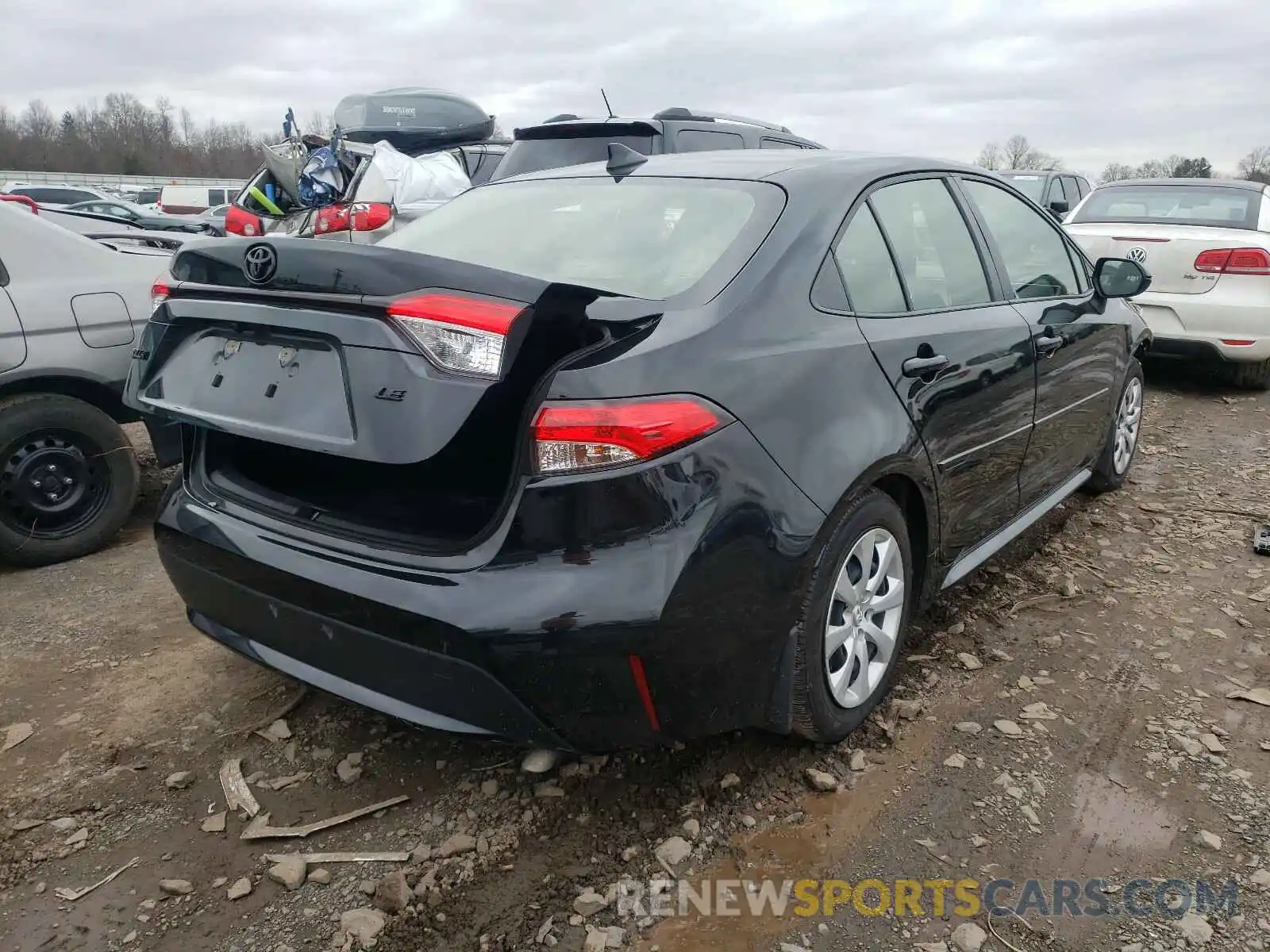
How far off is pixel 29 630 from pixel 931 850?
3.11 metres

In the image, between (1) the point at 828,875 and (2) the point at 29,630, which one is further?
(2) the point at 29,630

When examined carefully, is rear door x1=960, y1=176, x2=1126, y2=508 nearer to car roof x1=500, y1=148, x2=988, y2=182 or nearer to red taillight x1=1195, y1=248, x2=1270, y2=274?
car roof x1=500, y1=148, x2=988, y2=182

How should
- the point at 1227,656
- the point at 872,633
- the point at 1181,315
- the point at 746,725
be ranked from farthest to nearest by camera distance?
the point at 1181,315 → the point at 1227,656 → the point at 872,633 → the point at 746,725

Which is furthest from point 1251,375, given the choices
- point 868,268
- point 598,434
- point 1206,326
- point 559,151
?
point 598,434

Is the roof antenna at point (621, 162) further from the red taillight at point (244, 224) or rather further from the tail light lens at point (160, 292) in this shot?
the red taillight at point (244, 224)

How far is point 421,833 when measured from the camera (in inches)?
89.4

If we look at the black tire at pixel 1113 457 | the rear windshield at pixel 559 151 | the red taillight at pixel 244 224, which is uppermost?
the rear windshield at pixel 559 151

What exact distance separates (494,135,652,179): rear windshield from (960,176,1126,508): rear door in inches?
132

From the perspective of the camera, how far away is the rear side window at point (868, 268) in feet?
8.18

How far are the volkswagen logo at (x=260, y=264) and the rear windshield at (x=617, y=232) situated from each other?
43 cm

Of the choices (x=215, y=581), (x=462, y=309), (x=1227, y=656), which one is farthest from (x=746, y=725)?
(x=1227, y=656)

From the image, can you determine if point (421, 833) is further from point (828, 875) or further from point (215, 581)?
point (828, 875)

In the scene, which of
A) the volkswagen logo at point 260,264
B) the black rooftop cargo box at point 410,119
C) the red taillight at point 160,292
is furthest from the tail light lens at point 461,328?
the black rooftop cargo box at point 410,119

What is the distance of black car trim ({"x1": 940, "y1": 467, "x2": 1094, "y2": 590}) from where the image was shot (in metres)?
3.06
